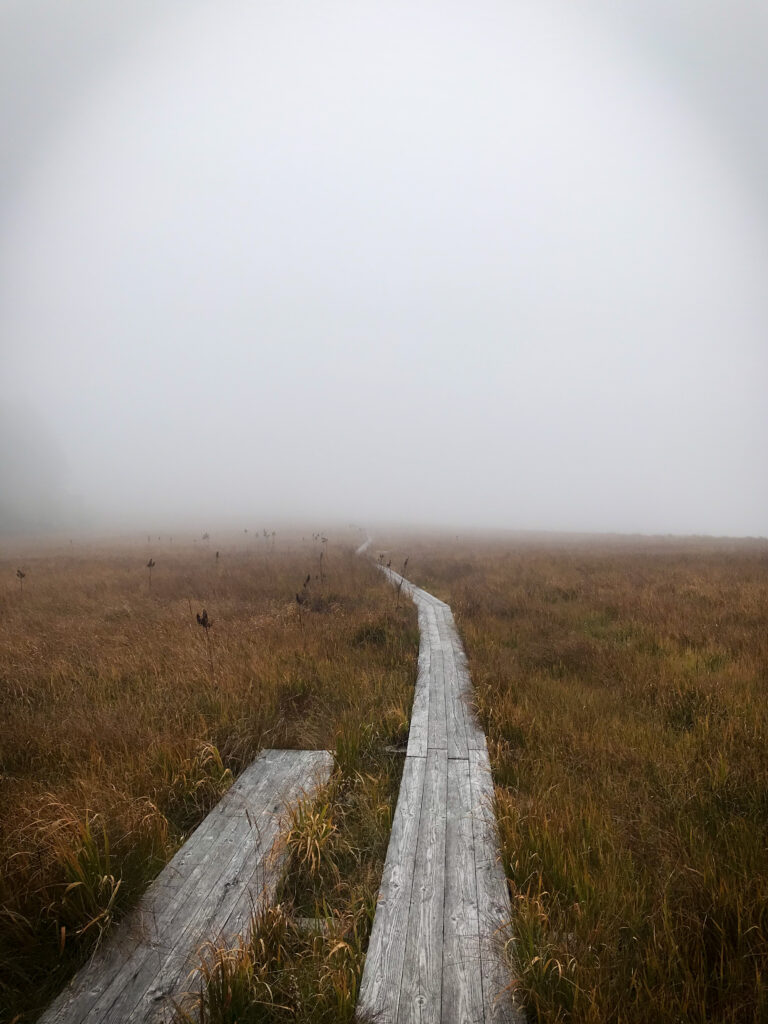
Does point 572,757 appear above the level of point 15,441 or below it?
below

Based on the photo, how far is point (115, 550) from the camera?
87.6ft

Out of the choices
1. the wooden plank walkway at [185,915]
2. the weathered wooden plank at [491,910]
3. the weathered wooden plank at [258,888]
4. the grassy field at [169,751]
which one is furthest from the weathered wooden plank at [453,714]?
the weathered wooden plank at [258,888]

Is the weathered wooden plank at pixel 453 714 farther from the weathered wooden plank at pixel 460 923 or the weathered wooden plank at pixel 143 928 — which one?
the weathered wooden plank at pixel 143 928

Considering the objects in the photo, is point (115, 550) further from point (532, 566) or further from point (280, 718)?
point (280, 718)

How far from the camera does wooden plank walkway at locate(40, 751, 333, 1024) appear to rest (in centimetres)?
194

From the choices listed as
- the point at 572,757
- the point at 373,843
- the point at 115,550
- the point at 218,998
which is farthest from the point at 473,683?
the point at 115,550

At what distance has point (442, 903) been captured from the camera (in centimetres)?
246

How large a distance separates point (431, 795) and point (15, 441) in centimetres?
7363

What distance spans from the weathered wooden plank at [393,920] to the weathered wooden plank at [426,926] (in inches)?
1.2

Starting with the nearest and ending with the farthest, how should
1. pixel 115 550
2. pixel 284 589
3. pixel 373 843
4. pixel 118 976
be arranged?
pixel 118 976
pixel 373 843
pixel 284 589
pixel 115 550

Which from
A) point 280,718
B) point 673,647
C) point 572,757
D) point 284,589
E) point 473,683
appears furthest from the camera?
point 284,589

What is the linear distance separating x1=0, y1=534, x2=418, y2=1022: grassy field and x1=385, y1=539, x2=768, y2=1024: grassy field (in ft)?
Result: 3.01

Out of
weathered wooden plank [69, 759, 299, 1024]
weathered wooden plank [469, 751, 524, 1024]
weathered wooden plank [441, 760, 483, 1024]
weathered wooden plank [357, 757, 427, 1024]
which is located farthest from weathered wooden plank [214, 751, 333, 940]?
weathered wooden plank [469, 751, 524, 1024]

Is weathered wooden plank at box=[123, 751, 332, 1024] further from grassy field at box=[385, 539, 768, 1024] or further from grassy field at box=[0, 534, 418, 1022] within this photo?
grassy field at box=[385, 539, 768, 1024]
